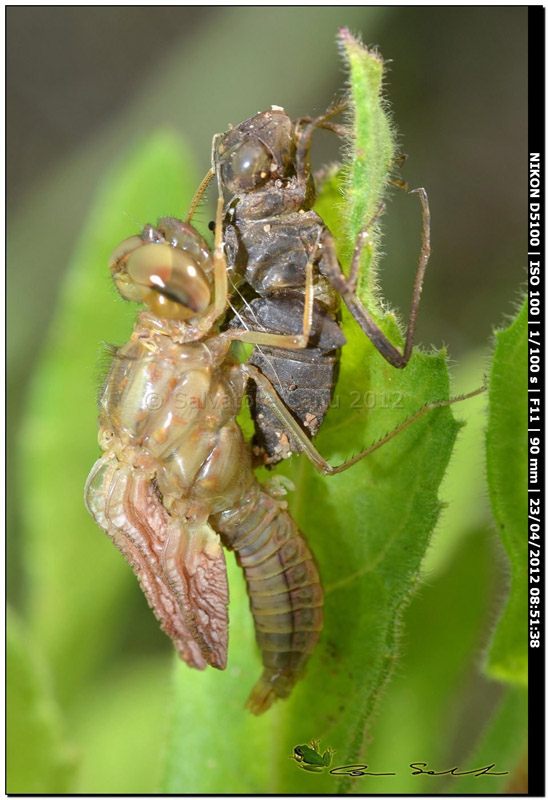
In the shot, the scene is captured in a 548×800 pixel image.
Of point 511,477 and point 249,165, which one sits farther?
point 249,165

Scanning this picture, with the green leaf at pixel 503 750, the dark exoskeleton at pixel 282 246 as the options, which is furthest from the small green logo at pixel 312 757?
the dark exoskeleton at pixel 282 246

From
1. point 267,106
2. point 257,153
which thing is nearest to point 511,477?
point 257,153

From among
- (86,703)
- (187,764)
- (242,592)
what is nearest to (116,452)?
(242,592)

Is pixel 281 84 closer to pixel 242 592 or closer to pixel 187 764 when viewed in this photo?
pixel 242 592
